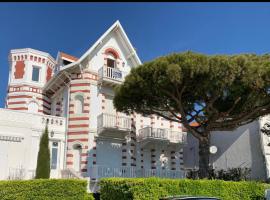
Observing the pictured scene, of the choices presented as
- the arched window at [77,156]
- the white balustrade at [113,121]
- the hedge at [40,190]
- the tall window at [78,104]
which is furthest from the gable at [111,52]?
the hedge at [40,190]

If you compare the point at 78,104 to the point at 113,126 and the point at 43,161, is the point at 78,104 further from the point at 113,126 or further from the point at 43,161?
the point at 43,161

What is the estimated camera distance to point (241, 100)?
20047 millimetres

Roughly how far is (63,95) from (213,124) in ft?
40.0

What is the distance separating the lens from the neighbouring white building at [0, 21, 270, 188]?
21.5 m

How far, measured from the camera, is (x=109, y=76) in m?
24.6

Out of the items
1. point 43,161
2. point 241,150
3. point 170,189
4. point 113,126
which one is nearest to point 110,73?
point 113,126

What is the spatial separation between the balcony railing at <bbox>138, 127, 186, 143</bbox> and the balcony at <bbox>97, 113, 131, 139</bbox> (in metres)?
1.68

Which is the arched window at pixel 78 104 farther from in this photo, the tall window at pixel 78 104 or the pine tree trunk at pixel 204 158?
the pine tree trunk at pixel 204 158

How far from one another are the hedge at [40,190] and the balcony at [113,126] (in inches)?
290

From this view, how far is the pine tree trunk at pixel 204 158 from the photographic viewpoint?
19.3 m

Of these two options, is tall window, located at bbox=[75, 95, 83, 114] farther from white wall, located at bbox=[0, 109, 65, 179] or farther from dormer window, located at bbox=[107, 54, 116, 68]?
dormer window, located at bbox=[107, 54, 116, 68]

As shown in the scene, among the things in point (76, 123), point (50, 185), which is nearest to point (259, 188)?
point (50, 185)

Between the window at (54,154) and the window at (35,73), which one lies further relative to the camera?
the window at (35,73)

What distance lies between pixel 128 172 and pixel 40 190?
916 centimetres
